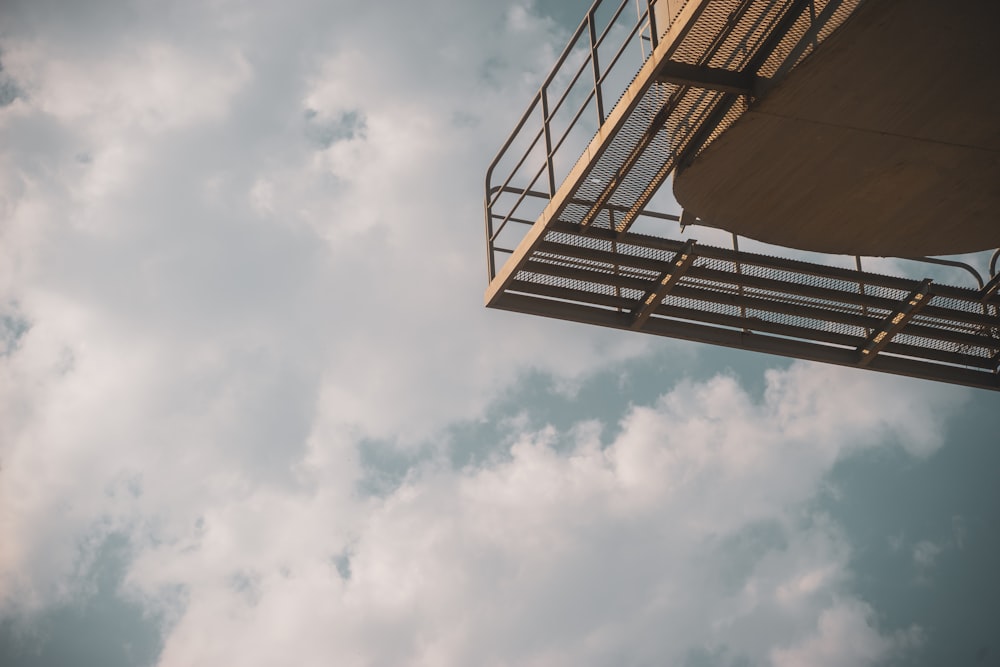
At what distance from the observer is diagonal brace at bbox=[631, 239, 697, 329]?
17.4m

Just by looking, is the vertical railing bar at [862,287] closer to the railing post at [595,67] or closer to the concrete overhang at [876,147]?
the concrete overhang at [876,147]

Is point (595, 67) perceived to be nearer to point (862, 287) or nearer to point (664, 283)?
point (664, 283)

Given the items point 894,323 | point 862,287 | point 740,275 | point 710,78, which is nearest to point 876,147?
point 710,78

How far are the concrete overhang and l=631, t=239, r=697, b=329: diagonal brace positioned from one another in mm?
578

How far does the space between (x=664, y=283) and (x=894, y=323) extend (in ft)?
13.1

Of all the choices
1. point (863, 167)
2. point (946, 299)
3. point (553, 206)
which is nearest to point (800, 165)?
point (863, 167)

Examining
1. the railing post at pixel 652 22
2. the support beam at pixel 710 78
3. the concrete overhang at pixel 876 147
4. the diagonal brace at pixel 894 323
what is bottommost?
the diagonal brace at pixel 894 323

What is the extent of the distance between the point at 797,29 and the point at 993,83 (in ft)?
8.18

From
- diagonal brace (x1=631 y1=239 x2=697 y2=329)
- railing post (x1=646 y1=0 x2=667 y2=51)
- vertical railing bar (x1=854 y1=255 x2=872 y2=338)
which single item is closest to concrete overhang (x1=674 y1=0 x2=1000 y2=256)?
diagonal brace (x1=631 y1=239 x2=697 y2=329)

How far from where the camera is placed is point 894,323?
1875 cm

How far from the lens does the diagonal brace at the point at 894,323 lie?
60.2 ft

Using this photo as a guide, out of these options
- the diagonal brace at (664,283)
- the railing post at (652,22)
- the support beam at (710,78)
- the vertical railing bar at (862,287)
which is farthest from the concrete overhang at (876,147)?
the railing post at (652,22)

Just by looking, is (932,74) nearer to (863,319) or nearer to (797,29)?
(797,29)

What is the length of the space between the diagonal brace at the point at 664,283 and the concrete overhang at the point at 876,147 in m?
0.58
